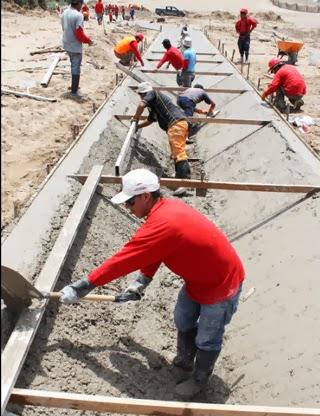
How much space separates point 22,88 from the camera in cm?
965

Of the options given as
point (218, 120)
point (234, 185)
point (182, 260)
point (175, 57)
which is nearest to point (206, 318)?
point (182, 260)

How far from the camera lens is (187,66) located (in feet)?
36.4

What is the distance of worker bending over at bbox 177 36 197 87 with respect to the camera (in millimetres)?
11016

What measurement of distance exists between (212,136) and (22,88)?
3.85 meters

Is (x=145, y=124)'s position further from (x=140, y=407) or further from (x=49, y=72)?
(x=140, y=407)

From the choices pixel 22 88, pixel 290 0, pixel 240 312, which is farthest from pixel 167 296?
pixel 290 0

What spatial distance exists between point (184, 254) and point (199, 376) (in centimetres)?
106

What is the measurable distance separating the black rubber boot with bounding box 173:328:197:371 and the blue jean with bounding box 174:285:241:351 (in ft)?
0.32

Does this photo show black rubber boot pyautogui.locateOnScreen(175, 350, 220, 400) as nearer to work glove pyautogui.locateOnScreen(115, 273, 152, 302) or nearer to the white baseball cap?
work glove pyautogui.locateOnScreen(115, 273, 152, 302)

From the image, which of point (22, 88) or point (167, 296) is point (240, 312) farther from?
point (22, 88)

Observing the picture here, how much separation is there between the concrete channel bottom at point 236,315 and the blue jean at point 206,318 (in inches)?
21.4

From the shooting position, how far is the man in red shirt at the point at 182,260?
2.86 meters

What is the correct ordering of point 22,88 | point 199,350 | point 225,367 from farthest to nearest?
point 22,88 < point 225,367 < point 199,350

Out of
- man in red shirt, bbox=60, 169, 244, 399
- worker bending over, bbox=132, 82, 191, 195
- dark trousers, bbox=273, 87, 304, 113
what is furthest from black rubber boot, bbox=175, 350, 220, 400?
dark trousers, bbox=273, 87, 304, 113
